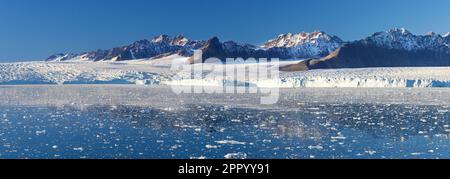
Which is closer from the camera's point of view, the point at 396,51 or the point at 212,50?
the point at 212,50

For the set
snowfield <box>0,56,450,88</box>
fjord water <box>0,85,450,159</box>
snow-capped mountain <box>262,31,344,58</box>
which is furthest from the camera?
snow-capped mountain <box>262,31,344,58</box>

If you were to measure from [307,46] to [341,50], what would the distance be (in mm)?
32146

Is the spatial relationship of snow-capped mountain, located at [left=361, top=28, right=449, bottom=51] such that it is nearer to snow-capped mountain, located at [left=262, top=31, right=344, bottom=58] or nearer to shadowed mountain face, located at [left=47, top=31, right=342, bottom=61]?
snow-capped mountain, located at [left=262, top=31, right=344, bottom=58]

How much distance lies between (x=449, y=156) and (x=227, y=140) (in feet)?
14.9

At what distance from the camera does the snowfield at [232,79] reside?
140ft

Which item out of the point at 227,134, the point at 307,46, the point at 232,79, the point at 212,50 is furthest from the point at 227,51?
the point at 227,134

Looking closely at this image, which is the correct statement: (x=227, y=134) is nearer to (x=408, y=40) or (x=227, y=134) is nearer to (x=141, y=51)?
(x=141, y=51)

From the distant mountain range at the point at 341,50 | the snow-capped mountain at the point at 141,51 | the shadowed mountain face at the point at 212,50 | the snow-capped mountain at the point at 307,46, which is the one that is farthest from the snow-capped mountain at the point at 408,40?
the snow-capped mountain at the point at 141,51

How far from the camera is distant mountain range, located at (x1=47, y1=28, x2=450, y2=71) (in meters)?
126

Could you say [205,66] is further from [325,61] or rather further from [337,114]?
[337,114]

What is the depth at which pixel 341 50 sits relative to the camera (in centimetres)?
11819

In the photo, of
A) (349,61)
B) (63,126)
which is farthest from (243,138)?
(349,61)

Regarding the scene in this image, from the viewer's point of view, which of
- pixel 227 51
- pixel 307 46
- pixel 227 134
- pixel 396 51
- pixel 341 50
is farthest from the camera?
pixel 307 46

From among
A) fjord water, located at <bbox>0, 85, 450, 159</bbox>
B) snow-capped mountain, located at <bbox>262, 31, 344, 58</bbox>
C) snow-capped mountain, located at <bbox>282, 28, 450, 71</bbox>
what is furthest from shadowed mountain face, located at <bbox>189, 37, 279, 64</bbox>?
fjord water, located at <bbox>0, 85, 450, 159</bbox>
